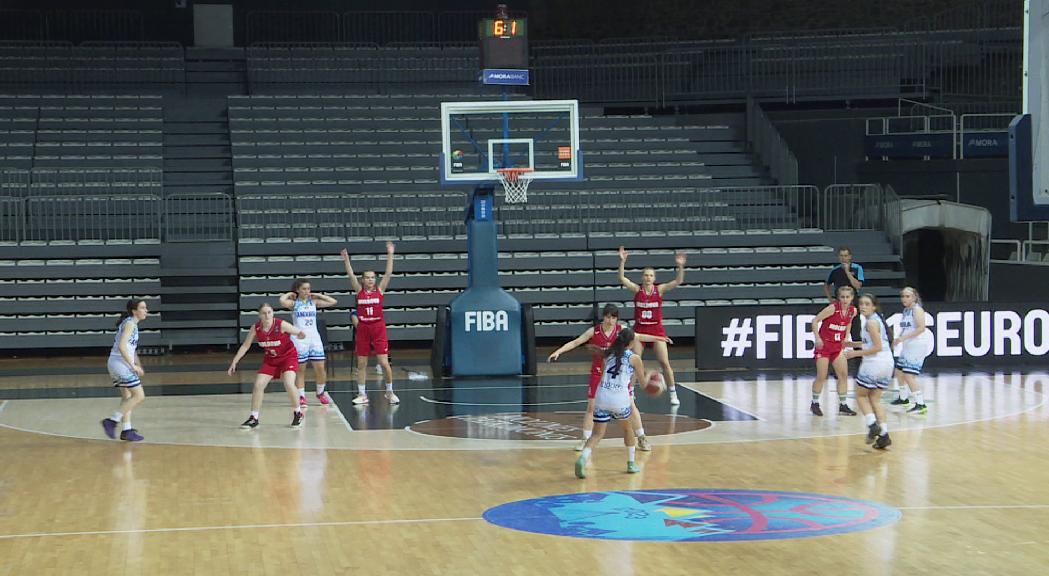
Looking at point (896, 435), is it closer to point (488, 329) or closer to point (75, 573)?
point (488, 329)

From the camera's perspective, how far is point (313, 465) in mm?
13211

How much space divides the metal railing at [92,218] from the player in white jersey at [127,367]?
37.7ft

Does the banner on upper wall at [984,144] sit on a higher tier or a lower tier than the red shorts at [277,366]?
higher

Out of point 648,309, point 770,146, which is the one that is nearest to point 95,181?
point 648,309

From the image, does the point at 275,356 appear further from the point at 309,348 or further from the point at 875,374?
the point at 875,374

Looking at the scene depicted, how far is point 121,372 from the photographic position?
1466 cm

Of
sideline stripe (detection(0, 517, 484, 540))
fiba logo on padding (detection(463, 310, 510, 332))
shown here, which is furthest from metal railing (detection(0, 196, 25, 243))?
sideline stripe (detection(0, 517, 484, 540))

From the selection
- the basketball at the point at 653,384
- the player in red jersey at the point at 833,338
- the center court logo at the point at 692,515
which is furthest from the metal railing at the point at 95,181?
the center court logo at the point at 692,515

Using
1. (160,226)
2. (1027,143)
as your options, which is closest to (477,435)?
(1027,143)

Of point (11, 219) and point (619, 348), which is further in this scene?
point (11, 219)

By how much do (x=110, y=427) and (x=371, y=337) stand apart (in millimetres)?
3949

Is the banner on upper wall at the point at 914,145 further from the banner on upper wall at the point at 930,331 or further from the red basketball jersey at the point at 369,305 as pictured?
the red basketball jersey at the point at 369,305

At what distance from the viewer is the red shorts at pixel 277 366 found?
1555cm

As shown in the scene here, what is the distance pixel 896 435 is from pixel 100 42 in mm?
23819
